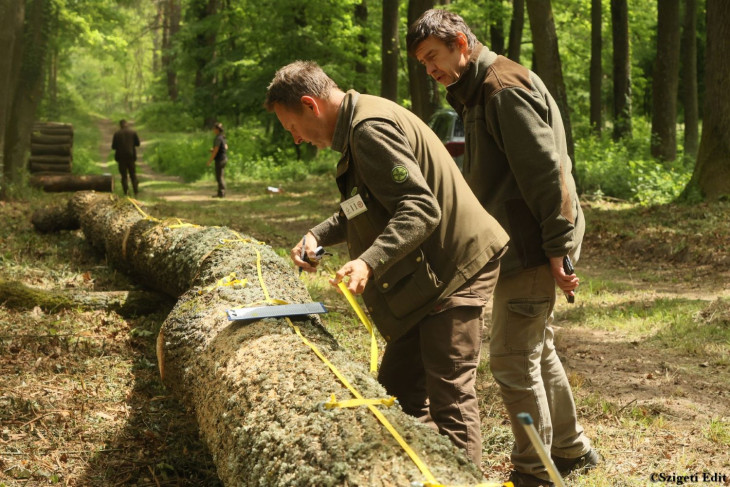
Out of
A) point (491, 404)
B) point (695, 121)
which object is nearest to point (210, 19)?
point (695, 121)

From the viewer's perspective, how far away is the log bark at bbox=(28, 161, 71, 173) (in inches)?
730

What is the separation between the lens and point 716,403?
503 cm

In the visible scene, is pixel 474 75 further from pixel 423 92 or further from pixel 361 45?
pixel 361 45

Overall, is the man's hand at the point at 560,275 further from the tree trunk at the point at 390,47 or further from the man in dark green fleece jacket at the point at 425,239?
the tree trunk at the point at 390,47

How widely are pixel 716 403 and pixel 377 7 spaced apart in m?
24.2

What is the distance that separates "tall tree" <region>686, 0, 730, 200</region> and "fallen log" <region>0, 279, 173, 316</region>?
8.64 metres

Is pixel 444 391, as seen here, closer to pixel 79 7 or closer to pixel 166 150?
pixel 79 7

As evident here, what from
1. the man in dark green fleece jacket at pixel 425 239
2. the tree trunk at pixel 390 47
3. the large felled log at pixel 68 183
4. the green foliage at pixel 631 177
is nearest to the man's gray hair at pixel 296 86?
the man in dark green fleece jacket at pixel 425 239

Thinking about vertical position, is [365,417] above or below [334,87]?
below

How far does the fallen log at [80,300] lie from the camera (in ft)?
21.6

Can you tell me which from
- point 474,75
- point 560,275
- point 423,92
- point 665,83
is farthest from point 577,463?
point 665,83

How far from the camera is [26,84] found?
15828 mm

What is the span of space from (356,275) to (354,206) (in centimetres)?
43

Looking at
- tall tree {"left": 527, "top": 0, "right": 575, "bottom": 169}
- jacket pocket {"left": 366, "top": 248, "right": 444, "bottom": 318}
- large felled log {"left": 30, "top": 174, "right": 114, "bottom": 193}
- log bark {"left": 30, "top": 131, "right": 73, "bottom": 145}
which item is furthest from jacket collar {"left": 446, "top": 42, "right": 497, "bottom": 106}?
log bark {"left": 30, "top": 131, "right": 73, "bottom": 145}
